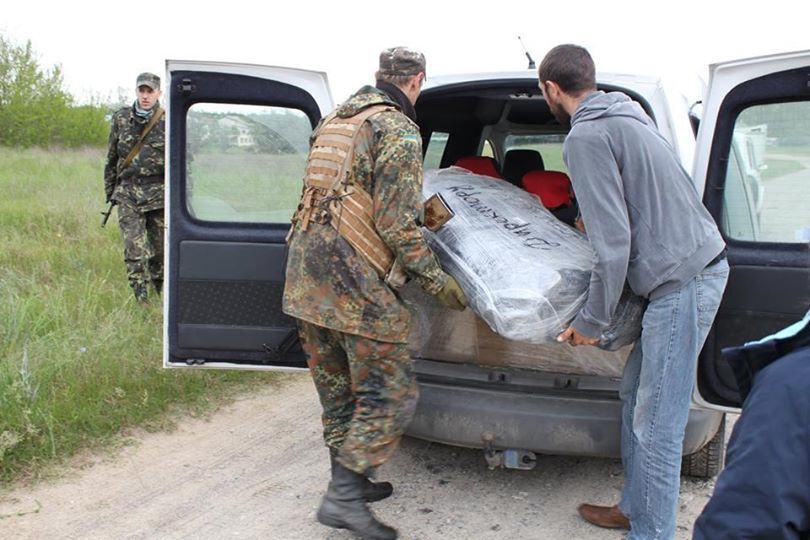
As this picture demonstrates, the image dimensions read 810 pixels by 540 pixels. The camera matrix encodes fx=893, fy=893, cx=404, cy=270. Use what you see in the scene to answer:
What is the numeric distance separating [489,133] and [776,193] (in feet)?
8.19

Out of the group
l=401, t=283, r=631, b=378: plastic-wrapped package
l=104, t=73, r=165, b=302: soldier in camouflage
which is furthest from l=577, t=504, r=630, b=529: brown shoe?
l=104, t=73, r=165, b=302: soldier in camouflage

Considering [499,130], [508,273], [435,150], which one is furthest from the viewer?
[499,130]

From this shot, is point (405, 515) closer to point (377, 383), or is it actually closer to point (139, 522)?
point (377, 383)

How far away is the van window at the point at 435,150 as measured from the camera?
5.06 meters

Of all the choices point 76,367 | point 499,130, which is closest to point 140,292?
point 76,367

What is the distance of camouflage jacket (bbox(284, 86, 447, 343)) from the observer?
120 inches

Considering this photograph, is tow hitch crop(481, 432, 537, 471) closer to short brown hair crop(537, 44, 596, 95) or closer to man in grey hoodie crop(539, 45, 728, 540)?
man in grey hoodie crop(539, 45, 728, 540)

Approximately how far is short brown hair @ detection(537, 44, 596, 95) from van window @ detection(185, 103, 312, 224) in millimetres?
1156

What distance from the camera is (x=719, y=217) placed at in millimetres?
3207

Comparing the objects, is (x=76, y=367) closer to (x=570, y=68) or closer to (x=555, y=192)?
(x=555, y=192)

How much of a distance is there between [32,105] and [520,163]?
22.3m

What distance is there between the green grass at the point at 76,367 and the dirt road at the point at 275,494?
0.73 feet

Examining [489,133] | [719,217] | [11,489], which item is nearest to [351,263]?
[719,217]

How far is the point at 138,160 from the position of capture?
6680mm
